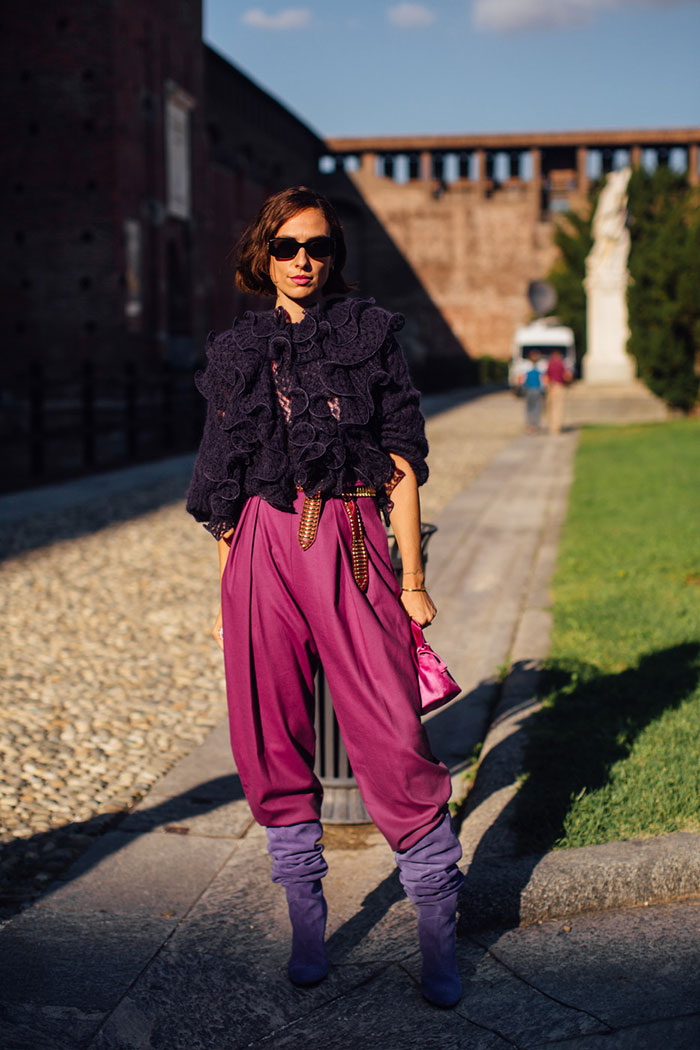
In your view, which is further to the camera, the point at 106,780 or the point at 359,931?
the point at 106,780

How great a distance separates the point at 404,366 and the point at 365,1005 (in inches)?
49.9

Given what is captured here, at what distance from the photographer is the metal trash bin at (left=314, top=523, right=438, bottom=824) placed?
3154 millimetres

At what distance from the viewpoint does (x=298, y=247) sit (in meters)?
2.26

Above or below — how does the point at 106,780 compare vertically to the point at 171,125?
Result: below

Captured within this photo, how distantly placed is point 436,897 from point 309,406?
98 cm

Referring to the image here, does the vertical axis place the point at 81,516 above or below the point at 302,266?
below

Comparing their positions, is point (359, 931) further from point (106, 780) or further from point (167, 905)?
point (106, 780)

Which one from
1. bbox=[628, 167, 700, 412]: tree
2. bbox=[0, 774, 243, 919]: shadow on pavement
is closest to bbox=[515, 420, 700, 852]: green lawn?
bbox=[0, 774, 243, 919]: shadow on pavement

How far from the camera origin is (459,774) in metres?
3.54

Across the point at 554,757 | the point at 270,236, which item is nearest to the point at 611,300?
the point at 554,757

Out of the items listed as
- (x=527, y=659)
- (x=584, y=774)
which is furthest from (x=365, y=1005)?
(x=527, y=659)

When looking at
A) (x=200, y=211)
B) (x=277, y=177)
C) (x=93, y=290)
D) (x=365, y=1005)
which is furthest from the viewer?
(x=277, y=177)

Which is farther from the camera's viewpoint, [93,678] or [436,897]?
[93,678]

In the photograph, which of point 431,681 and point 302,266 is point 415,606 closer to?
point 431,681
